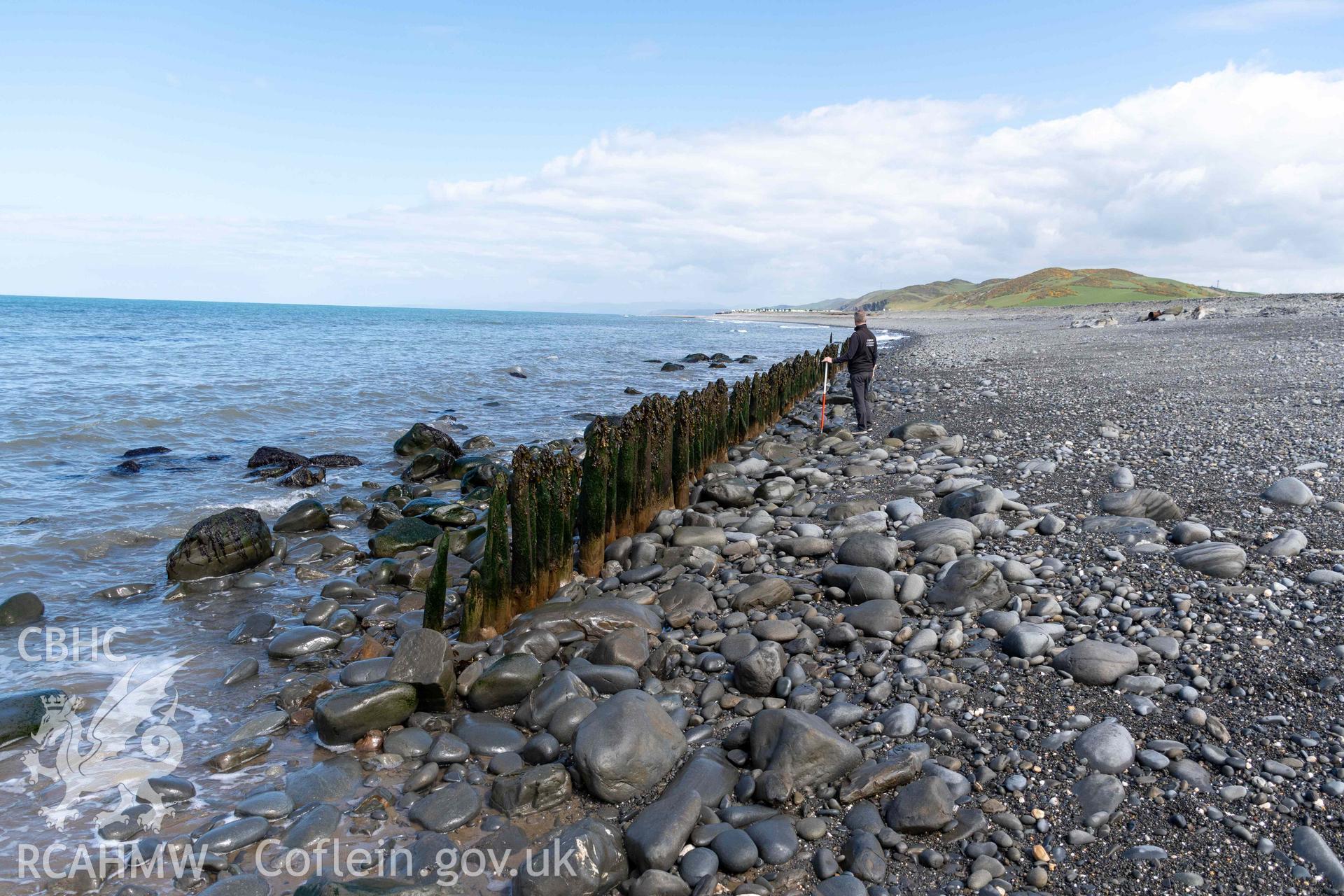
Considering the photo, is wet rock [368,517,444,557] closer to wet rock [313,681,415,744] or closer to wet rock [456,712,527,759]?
wet rock [313,681,415,744]

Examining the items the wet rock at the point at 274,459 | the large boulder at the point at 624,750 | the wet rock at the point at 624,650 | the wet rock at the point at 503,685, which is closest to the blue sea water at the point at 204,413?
the wet rock at the point at 274,459

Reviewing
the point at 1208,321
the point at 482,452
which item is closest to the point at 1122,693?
the point at 482,452

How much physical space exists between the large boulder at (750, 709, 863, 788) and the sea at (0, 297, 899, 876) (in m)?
3.97

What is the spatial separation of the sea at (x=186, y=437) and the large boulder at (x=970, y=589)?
565 cm

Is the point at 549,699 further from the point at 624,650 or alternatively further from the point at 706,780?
the point at 706,780

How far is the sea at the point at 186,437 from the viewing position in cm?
668

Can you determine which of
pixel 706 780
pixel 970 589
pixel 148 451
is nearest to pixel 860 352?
pixel 970 589

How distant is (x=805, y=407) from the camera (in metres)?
→ 19.8

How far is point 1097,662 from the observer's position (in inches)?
186

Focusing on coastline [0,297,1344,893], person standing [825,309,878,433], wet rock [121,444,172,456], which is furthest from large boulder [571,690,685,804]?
wet rock [121,444,172,456]

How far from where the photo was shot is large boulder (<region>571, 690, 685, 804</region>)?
14.1 feet

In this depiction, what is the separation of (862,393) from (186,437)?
1528cm

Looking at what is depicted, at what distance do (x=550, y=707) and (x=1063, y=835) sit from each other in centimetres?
320

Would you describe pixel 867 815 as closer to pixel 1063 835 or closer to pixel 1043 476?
pixel 1063 835
